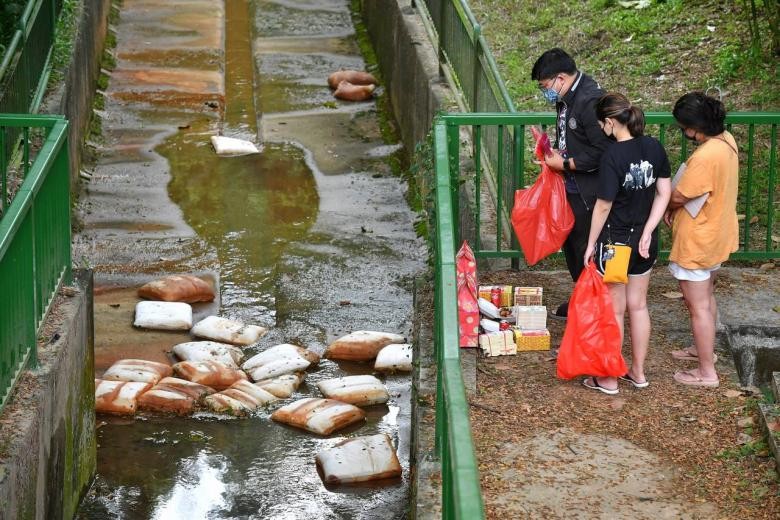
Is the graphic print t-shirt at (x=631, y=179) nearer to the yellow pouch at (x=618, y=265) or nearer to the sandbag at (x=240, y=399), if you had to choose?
the yellow pouch at (x=618, y=265)

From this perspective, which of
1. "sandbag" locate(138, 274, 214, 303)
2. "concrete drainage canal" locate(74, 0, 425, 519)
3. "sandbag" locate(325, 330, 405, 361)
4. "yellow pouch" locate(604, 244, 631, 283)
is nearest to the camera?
"yellow pouch" locate(604, 244, 631, 283)

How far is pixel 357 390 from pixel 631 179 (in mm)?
2824

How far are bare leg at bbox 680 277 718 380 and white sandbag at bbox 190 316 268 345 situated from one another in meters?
3.70

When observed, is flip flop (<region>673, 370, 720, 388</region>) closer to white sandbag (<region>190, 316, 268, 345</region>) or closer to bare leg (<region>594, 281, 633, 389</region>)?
bare leg (<region>594, 281, 633, 389</region>)

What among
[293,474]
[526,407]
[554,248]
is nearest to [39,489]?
[293,474]

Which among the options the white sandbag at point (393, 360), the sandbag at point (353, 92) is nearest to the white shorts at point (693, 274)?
the white sandbag at point (393, 360)

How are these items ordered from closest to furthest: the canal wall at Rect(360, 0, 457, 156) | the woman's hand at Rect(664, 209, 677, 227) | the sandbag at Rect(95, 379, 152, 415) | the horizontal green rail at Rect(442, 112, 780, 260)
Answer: the woman's hand at Rect(664, 209, 677, 227) → the horizontal green rail at Rect(442, 112, 780, 260) → the sandbag at Rect(95, 379, 152, 415) → the canal wall at Rect(360, 0, 457, 156)

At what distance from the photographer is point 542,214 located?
692cm

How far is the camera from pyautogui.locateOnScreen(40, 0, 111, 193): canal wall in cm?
1134

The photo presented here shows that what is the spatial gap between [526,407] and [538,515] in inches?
38.8

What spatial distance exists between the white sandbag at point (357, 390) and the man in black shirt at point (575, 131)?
2001 millimetres

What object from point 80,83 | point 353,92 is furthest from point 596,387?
point 353,92

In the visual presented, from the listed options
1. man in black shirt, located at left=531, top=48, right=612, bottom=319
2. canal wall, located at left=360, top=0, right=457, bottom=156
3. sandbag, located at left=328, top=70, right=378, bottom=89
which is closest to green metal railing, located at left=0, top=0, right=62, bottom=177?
canal wall, located at left=360, top=0, right=457, bottom=156

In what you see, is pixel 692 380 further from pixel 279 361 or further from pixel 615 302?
pixel 279 361
